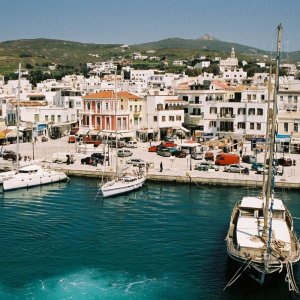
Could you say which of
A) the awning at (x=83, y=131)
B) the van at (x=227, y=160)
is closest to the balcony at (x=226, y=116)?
the van at (x=227, y=160)

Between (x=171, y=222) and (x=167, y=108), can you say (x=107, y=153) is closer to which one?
(x=167, y=108)

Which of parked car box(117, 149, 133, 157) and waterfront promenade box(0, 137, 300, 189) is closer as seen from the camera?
waterfront promenade box(0, 137, 300, 189)

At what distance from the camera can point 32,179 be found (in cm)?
4984

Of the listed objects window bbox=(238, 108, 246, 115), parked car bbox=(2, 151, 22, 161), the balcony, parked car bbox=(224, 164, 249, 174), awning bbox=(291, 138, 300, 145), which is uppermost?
window bbox=(238, 108, 246, 115)

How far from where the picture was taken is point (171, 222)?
3716cm

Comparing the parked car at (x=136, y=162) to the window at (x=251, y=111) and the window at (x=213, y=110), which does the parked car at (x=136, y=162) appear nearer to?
the window at (x=251, y=111)

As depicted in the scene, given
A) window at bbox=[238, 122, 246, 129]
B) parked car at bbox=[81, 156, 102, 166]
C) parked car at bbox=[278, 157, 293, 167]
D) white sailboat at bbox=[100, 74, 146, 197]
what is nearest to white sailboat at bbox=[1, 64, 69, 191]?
parked car at bbox=[81, 156, 102, 166]

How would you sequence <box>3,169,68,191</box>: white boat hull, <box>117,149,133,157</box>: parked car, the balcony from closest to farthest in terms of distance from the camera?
<box>3,169,68,191</box>: white boat hull → <box>117,149,133,157</box>: parked car → the balcony

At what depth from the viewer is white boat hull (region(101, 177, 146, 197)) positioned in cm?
4509

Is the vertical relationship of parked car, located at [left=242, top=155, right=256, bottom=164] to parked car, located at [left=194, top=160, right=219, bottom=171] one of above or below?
above

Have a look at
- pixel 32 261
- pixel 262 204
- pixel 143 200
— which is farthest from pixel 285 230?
pixel 143 200

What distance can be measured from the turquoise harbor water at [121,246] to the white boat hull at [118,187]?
2.38 ft

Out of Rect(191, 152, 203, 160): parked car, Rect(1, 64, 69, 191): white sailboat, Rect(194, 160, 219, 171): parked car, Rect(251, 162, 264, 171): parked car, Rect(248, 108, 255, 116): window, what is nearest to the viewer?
Rect(1, 64, 69, 191): white sailboat

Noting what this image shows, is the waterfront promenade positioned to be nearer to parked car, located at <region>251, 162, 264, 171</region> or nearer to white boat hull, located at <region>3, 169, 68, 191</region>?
parked car, located at <region>251, 162, 264, 171</region>
